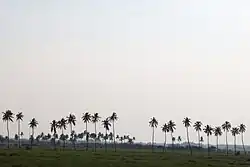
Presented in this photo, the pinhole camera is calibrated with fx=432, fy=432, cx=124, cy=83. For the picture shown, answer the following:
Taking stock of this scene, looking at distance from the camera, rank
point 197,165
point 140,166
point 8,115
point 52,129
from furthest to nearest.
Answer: point 52,129 → point 8,115 → point 197,165 → point 140,166

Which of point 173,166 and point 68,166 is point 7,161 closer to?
point 68,166

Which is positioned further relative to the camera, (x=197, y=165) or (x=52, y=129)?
(x=52, y=129)

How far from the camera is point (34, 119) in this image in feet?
648

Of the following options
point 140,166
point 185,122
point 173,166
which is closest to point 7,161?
point 140,166

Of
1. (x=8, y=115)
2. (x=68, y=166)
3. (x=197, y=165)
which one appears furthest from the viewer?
(x=8, y=115)

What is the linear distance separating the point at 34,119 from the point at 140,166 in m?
119

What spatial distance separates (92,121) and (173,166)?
110m

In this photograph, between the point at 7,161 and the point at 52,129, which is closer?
the point at 7,161

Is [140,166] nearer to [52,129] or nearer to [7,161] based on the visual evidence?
[7,161]

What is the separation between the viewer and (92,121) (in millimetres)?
196750

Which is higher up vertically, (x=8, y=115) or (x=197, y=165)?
(x=8, y=115)

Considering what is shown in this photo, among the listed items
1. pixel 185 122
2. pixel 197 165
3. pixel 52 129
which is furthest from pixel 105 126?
pixel 197 165

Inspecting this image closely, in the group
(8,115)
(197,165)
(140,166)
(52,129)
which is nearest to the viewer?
(140,166)

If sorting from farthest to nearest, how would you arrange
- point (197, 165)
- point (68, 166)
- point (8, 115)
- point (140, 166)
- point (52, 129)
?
point (52, 129)
point (8, 115)
point (197, 165)
point (140, 166)
point (68, 166)
